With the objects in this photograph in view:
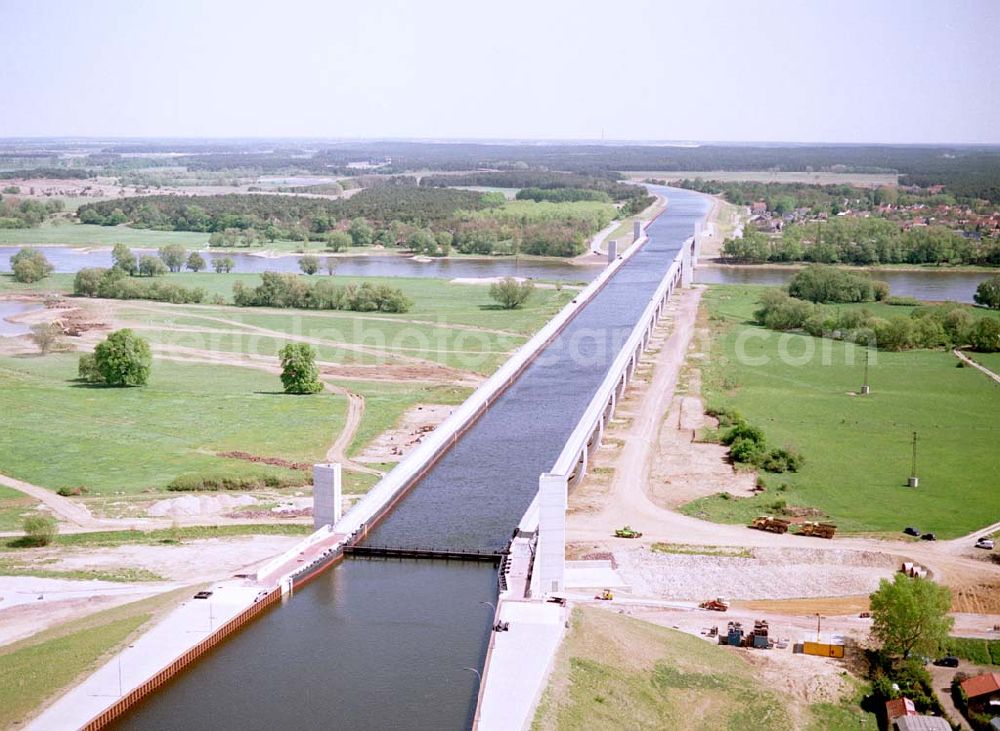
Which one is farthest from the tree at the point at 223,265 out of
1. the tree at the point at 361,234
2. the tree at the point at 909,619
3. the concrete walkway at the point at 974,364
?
the tree at the point at 909,619

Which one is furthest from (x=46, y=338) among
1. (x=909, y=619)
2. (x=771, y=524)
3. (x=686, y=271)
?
(x=686, y=271)

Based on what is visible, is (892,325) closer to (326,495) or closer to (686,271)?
(686,271)

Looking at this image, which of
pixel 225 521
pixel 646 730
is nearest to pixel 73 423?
pixel 225 521

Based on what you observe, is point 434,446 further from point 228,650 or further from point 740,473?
point 228,650

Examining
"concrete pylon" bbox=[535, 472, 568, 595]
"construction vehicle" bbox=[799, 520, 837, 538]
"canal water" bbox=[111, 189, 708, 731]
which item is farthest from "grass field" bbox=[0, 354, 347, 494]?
"construction vehicle" bbox=[799, 520, 837, 538]

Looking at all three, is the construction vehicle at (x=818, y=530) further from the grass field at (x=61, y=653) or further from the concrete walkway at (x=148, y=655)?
the grass field at (x=61, y=653)

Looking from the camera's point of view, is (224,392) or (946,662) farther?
(224,392)
